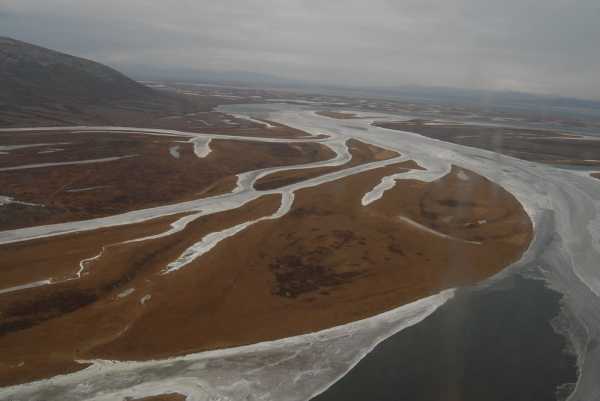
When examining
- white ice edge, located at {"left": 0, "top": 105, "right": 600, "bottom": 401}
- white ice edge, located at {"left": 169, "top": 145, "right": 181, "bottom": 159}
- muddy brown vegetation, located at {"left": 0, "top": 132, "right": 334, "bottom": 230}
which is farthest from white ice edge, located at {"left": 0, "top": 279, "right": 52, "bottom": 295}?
white ice edge, located at {"left": 169, "top": 145, "right": 181, "bottom": 159}

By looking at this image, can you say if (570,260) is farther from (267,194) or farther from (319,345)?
(267,194)

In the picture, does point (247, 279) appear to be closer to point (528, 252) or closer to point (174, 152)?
point (528, 252)

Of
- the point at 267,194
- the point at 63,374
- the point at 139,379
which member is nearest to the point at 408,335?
the point at 139,379

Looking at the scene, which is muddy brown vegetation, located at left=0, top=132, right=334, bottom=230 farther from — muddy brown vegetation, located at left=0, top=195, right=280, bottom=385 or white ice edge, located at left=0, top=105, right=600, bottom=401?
muddy brown vegetation, located at left=0, top=195, right=280, bottom=385

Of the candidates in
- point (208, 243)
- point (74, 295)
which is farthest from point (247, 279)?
point (74, 295)

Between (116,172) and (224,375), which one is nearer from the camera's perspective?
(224,375)

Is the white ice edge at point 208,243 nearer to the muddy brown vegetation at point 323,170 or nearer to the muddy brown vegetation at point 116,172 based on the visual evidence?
the muddy brown vegetation at point 116,172

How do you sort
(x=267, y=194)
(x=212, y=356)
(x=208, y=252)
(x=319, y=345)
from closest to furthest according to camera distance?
(x=212, y=356) < (x=319, y=345) < (x=208, y=252) < (x=267, y=194)

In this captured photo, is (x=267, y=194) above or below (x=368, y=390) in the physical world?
above
